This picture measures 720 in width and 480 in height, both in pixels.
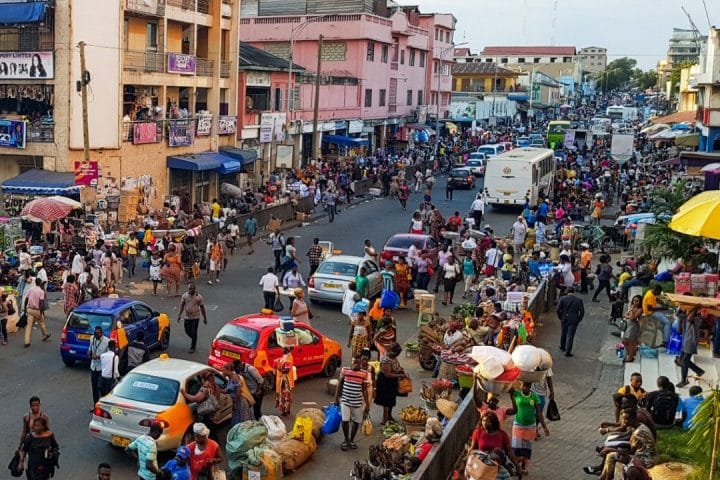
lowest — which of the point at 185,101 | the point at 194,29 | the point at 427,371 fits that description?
the point at 427,371

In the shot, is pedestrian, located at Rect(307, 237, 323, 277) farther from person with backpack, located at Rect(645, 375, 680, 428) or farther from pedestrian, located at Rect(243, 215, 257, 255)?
person with backpack, located at Rect(645, 375, 680, 428)

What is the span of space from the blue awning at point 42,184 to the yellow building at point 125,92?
0.14 metres

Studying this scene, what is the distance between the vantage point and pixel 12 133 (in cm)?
3191

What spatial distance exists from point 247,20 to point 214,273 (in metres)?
40.8

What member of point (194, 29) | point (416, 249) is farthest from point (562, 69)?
point (416, 249)

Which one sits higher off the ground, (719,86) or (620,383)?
(719,86)

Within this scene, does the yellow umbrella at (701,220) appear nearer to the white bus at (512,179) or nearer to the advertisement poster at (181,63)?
the white bus at (512,179)

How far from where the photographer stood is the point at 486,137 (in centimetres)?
8250

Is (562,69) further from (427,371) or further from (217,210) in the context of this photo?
(427,371)

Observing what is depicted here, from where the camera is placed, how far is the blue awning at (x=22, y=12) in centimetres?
3038

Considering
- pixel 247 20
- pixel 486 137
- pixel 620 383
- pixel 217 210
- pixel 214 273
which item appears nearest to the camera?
Result: pixel 620 383

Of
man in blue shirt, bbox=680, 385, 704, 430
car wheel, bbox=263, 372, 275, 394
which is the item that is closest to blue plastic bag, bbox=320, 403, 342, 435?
car wheel, bbox=263, 372, 275, 394

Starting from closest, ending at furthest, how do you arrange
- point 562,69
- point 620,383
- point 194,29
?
point 620,383 → point 194,29 → point 562,69

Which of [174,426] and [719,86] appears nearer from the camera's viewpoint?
[174,426]
